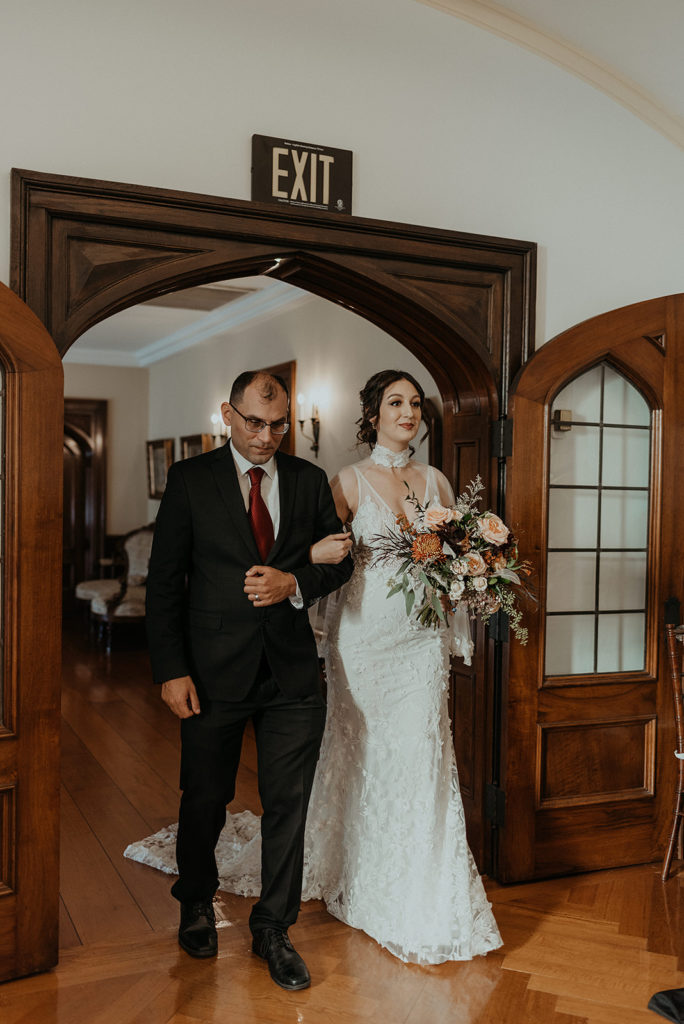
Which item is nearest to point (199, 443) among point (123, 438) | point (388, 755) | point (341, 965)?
point (123, 438)

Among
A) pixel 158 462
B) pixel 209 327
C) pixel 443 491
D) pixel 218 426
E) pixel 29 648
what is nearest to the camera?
pixel 29 648

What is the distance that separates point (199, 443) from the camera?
959cm

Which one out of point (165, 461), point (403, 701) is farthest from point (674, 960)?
Result: point (165, 461)

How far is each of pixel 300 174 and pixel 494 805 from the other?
268 cm

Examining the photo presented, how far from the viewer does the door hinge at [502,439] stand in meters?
3.78

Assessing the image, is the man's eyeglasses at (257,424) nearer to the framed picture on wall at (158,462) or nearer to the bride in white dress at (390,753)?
the bride in white dress at (390,753)

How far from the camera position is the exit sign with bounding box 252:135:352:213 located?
3354 mm

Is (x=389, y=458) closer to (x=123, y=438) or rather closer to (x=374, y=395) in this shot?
(x=374, y=395)

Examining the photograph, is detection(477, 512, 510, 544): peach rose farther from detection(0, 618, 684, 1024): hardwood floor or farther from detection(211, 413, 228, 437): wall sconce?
detection(211, 413, 228, 437): wall sconce

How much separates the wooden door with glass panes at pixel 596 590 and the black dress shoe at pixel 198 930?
4.24 feet

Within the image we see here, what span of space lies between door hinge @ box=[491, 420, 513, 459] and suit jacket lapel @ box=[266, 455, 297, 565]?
105 centimetres

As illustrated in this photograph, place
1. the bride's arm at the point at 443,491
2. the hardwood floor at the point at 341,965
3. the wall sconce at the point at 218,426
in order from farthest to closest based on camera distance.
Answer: the wall sconce at the point at 218,426 → the bride's arm at the point at 443,491 → the hardwood floor at the point at 341,965

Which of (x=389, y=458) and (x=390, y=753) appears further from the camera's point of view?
Answer: (x=389, y=458)

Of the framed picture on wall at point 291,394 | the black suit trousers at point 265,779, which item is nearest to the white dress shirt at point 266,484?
the black suit trousers at point 265,779
